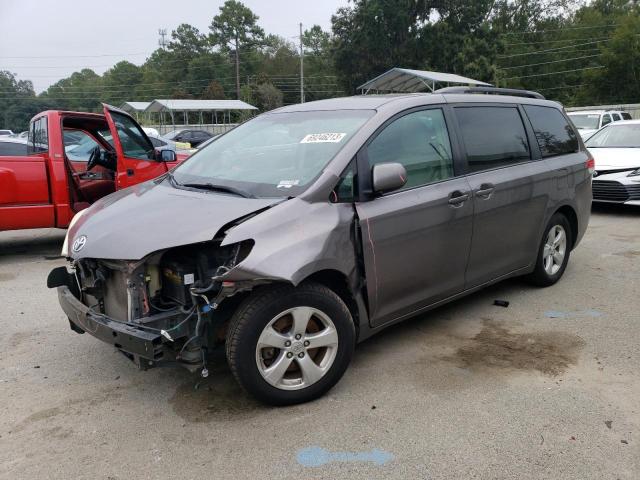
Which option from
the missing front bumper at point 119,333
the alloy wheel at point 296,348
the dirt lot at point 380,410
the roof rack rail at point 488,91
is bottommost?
the dirt lot at point 380,410

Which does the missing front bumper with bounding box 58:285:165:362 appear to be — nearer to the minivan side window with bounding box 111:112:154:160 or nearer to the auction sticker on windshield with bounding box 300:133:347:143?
the auction sticker on windshield with bounding box 300:133:347:143

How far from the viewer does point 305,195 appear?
10.5 ft

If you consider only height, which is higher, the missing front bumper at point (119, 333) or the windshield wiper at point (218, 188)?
the windshield wiper at point (218, 188)

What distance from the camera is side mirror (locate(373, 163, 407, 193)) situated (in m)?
3.30

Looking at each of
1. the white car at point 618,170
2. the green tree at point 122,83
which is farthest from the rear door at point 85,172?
the green tree at point 122,83

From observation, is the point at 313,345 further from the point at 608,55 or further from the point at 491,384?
the point at 608,55

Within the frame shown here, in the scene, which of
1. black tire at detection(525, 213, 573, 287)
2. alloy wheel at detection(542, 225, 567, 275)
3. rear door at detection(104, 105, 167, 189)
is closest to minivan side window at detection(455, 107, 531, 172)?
black tire at detection(525, 213, 573, 287)

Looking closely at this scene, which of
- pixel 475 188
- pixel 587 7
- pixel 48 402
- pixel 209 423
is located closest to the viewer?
pixel 209 423

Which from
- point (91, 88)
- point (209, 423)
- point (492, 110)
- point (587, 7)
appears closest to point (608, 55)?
point (587, 7)

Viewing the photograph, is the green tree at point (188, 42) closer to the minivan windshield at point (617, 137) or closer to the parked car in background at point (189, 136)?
the parked car in background at point (189, 136)

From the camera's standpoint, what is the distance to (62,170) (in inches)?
256

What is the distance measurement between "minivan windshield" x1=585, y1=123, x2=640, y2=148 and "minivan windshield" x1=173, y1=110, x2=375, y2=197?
7.98 meters

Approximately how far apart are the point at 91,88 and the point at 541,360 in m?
112

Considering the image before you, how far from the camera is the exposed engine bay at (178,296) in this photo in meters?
2.91
